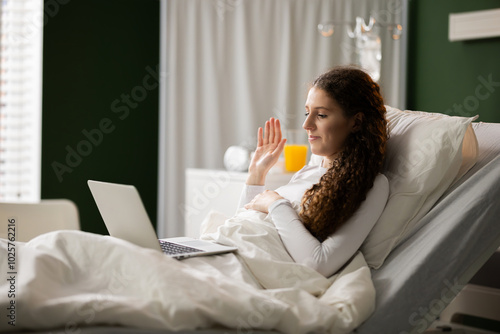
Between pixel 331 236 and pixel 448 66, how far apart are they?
113 inches

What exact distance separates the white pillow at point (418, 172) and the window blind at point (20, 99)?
2585mm

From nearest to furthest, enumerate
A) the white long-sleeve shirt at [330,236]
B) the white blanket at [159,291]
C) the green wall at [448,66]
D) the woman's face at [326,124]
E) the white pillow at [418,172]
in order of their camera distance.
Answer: the white blanket at [159,291], the white long-sleeve shirt at [330,236], the white pillow at [418,172], the woman's face at [326,124], the green wall at [448,66]

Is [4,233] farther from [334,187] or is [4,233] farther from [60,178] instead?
[60,178]

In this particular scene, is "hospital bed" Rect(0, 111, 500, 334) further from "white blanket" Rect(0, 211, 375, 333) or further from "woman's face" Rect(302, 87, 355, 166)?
"woman's face" Rect(302, 87, 355, 166)

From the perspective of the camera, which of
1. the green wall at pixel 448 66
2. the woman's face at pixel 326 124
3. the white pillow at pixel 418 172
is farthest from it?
the green wall at pixel 448 66

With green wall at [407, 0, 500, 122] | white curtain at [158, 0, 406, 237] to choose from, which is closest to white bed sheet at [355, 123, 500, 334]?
green wall at [407, 0, 500, 122]

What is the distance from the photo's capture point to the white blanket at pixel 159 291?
126cm

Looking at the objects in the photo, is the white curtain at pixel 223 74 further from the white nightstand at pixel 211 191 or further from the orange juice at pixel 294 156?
the orange juice at pixel 294 156

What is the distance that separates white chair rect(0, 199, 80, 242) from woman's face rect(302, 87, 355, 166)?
46.2 inches

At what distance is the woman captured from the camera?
170cm

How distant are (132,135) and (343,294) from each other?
2.85 meters

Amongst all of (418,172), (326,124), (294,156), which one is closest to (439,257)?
(418,172)

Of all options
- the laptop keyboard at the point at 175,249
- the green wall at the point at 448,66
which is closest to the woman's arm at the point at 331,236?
the laptop keyboard at the point at 175,249

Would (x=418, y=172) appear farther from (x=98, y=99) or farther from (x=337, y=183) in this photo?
(x=98, y=99)
